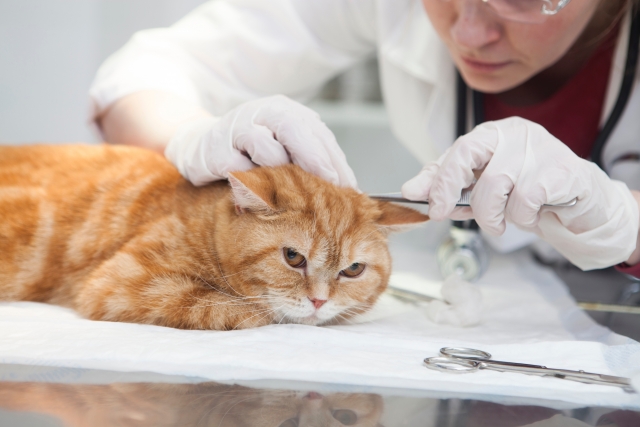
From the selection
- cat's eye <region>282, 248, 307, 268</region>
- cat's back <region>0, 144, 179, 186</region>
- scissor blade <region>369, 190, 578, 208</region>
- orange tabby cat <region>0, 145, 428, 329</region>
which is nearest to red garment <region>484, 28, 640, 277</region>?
scissor blade <region>369, 190, 578, 208</region>

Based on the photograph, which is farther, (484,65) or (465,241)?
(465,241)

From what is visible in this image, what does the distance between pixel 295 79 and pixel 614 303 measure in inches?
54.3

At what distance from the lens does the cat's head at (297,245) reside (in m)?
1.26

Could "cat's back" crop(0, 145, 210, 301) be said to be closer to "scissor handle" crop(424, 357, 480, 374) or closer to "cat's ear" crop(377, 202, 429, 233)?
"cat's ear" crop(377, 202, 429, 233)

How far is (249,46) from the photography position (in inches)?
82.7

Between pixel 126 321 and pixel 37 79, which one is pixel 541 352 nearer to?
pixel 126 321

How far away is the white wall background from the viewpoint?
273 cm

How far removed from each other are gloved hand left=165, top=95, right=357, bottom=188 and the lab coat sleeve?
0.67 metres

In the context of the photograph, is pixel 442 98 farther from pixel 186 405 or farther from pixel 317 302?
pixel 186 405

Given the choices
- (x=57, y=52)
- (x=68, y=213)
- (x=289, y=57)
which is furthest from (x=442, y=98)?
(x=57, y=52)

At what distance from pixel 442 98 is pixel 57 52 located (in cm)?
221

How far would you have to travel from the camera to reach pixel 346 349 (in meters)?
1.03

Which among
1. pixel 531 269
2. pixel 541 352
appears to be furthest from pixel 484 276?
pixel 541 352

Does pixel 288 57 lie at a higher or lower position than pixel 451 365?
higher
